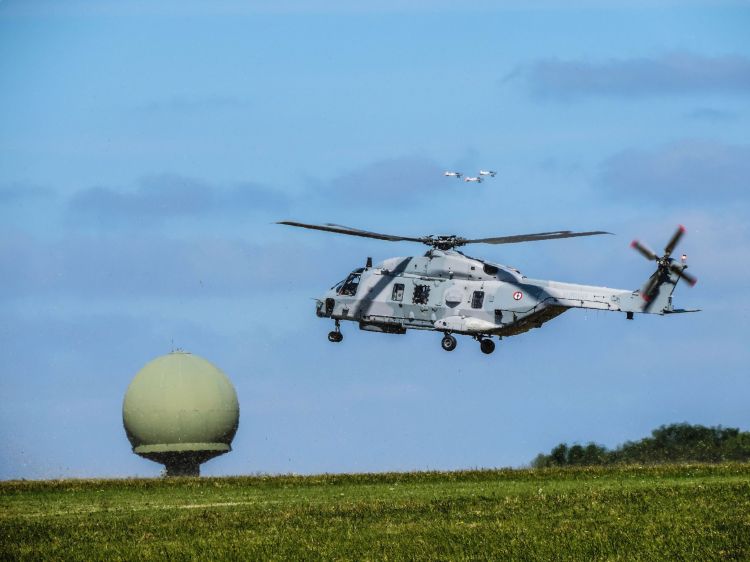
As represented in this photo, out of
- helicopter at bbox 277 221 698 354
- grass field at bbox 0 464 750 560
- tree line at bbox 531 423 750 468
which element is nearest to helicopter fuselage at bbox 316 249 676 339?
helicopter at bbox 277 221 698 354

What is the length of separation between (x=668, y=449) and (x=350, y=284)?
27705 mm

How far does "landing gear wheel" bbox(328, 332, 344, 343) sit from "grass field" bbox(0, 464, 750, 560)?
11.3 meters

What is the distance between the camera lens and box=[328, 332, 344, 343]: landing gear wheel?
195 ft

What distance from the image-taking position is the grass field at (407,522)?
98.8 ft

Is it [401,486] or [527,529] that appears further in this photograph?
[401,486]

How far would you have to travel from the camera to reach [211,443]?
7569 cm

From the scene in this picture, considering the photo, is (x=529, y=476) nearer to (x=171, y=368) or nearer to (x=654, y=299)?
(x=654, y=299)

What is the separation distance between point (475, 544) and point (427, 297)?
2662cm

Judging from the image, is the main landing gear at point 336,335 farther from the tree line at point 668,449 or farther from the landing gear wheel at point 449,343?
the tree line at point 668,449

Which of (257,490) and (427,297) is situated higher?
(427,297)

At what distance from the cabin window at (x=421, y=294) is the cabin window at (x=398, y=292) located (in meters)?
0.64

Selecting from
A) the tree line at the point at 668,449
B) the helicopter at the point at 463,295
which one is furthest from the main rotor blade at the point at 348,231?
the tree line at the point at 668,449

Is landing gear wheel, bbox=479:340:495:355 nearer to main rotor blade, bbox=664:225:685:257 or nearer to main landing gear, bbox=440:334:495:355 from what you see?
main landing gear, bbox=440:334:495:355

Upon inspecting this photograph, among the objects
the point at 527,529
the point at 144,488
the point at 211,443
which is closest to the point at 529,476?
the point at 144,488
